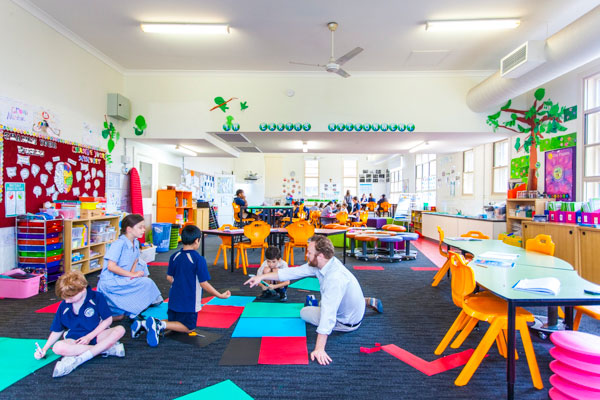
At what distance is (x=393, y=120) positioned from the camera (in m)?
6.77

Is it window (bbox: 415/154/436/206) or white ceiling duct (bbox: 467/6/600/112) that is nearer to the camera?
white ceiling duct (bbox: 467/6/600/112)

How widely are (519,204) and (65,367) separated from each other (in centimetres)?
704

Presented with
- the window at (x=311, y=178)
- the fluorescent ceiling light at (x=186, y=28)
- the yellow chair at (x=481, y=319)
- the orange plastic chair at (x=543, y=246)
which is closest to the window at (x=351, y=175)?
the window at (x=311, y=178)

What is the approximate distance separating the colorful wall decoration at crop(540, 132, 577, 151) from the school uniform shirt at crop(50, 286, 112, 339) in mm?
6835

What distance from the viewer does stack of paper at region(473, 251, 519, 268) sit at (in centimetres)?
289

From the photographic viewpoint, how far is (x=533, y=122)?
6.20 m

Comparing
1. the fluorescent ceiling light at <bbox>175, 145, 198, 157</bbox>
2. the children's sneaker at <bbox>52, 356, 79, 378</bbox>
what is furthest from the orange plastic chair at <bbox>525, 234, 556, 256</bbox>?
the fluorescent ceiling light at <bbox>175, 145, 198, 157</bbox>

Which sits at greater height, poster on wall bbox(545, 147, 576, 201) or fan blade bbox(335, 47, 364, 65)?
fan blade bbox(335, 47, 364, 65)

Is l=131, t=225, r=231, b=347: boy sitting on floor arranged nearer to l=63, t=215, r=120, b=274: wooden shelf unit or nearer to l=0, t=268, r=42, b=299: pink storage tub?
l=0, t=268, r=42, b=299: pink storage tub

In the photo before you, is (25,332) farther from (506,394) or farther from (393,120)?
(393,120)

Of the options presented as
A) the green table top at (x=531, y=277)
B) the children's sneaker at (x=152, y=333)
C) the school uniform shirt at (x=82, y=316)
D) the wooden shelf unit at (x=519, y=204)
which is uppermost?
the wooden shelf unit at (x=519, y=204)

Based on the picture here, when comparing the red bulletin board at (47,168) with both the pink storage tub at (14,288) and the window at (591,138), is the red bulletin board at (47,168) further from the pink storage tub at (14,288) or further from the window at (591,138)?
the window at (591,138)

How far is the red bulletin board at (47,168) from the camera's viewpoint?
4160mm

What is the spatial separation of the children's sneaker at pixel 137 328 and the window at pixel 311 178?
13529 mm
